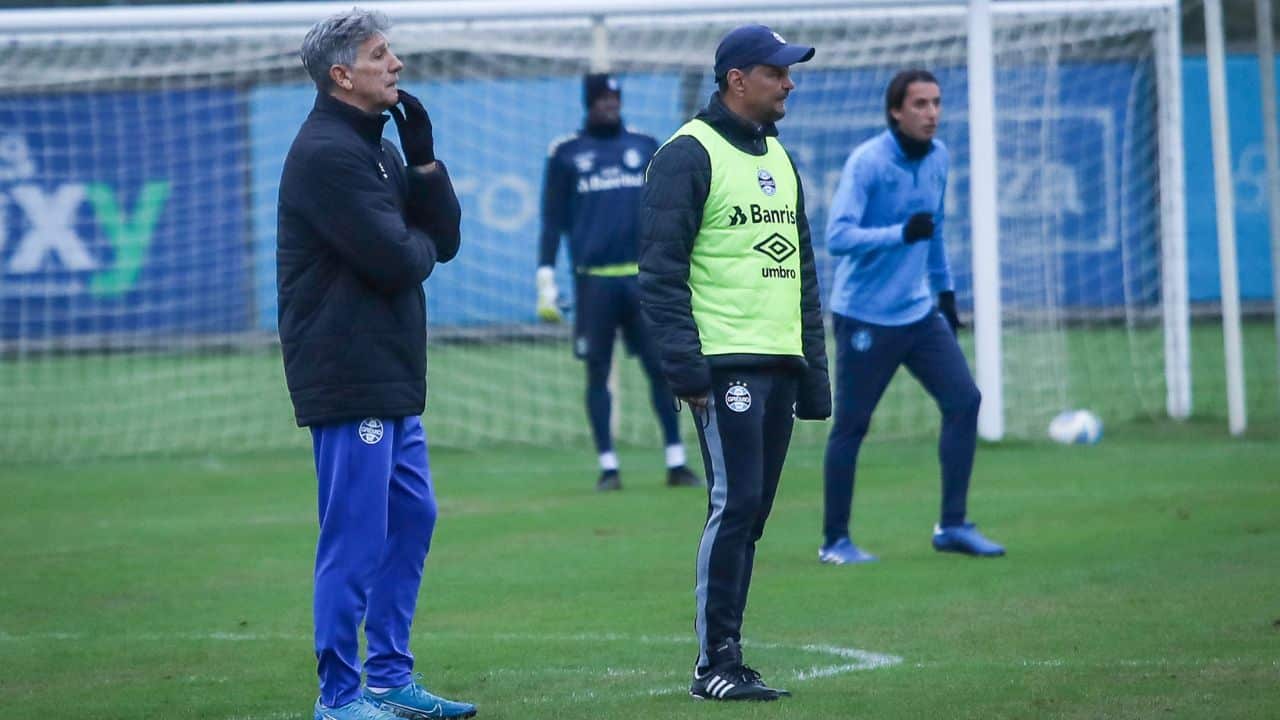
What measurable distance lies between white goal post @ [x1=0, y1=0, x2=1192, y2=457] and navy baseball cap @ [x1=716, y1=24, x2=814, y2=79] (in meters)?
7.79

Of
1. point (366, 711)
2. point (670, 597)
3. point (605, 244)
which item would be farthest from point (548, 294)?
point (366, 711)

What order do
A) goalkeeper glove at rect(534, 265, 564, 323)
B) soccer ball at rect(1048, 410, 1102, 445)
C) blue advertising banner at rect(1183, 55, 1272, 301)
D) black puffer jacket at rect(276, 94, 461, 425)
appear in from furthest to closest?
blue advertising banner at rect(1183, 55, 1272, 301) → soccer ball at rect(1048, 410, 1102, 445) → goalkeeper glove at rect(534, 265, 564, 323) → black puffer jacket at rect(276, 94, 461, 425)

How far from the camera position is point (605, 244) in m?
12.0

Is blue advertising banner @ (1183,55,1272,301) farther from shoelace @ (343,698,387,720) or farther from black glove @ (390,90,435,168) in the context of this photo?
shoelace @ (343,698,387,720)

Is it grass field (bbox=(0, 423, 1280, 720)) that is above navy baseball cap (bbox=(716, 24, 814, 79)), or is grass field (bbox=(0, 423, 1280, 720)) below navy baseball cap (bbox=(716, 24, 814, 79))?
below

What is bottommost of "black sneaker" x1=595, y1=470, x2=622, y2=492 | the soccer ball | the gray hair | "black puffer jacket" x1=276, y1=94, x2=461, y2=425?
"black sneaker" x1=595, y1=470, x2=622, y2=492

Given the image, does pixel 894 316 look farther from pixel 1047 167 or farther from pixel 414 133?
pixel 1047 167

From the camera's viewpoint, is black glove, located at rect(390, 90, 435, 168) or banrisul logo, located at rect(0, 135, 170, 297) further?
banrisul logo, located at rect(0, 135, 170, 297)

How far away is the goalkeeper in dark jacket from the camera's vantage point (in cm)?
1198

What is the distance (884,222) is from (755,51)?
3.10 m

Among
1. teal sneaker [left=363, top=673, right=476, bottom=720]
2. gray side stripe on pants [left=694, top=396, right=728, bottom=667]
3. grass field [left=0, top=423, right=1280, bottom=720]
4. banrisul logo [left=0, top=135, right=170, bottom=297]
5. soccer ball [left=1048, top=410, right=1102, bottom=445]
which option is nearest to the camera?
teal sneaker [left=363, top=673, right=476, bottom=720]

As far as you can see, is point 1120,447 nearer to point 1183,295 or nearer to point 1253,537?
point 1183,295

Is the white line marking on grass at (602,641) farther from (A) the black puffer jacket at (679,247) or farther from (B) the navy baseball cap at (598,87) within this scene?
(B) the navy baseball cap at (598,87)

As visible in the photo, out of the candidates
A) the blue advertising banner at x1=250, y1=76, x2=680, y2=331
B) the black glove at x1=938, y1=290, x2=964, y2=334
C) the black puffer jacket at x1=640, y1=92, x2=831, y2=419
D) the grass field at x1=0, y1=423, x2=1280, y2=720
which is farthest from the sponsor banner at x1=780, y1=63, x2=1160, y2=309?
the black puffer jacket at x1=640, y1=92, x2=831, y2=419
